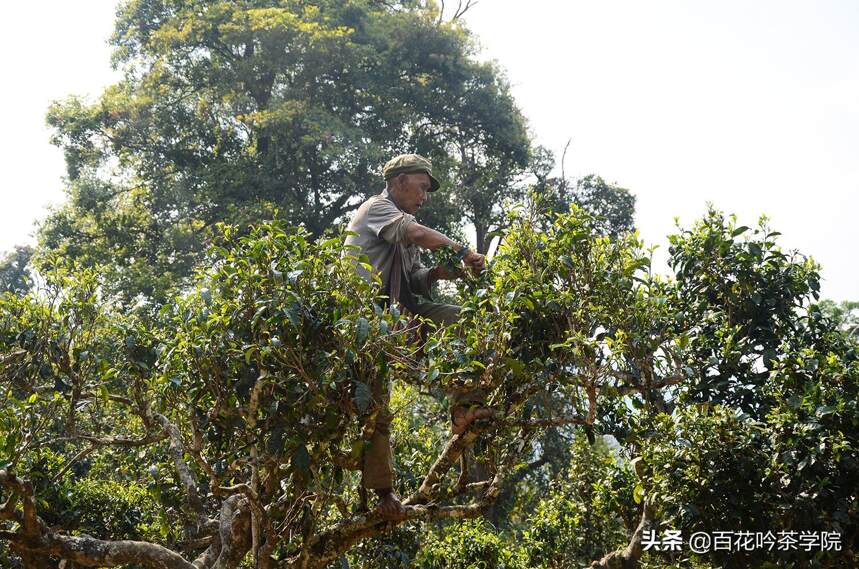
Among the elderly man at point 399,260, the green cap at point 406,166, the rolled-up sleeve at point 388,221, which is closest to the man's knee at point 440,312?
the elderly man at point 399,260

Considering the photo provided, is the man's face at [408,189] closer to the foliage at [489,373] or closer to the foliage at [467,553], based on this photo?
the foliage at [489,373]

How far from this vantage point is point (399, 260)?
5.04 meters

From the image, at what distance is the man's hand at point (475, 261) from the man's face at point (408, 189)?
79 cm

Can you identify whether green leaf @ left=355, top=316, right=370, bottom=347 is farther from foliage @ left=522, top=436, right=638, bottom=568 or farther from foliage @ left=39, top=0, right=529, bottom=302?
foliage @ left=39, top=0, right=529, bottom=302

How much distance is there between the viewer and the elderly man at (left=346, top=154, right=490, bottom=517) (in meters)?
4.32

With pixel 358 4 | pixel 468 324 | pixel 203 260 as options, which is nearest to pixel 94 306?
pixel 468 324

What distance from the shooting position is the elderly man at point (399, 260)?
14.2 ft

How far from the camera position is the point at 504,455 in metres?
5.20

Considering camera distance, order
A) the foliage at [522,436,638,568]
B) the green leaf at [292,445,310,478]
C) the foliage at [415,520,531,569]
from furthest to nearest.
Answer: the foliage at [522,436,638,568]
the foliage at [415,520,531,569]
the green leaf at [292,445,310,478]

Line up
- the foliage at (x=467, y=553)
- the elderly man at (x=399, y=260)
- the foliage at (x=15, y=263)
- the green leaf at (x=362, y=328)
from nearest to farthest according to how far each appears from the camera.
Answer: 1. the green leaf at (x=362, y=328)
2. the elderly man at (x=399, y=260)
3. the foliage at (x=467, y=553)
4. the foliage at (x=15, y=263)

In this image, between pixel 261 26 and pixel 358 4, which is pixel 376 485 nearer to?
pixel 261 26

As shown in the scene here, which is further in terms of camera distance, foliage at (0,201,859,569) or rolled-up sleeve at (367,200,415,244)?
rolled-up sleeve at (367,200,415,244)

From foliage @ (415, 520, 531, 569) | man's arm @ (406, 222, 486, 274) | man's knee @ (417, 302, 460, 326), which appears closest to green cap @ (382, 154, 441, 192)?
man's arm @ (406, 222, 486, 274)

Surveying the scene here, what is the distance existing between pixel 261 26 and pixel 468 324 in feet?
43.7
